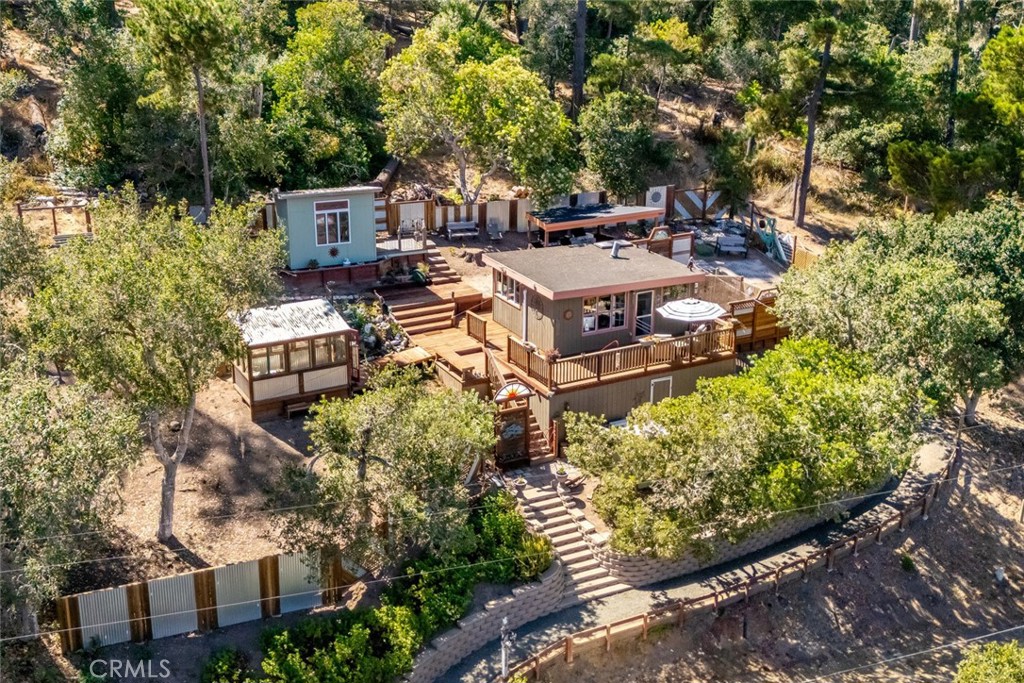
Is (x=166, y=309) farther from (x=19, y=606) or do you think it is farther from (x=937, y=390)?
(x=937, y=390)

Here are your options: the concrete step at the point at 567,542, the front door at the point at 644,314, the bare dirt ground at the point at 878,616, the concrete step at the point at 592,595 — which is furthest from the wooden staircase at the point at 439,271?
the bare dirt ground at the point at 878,616

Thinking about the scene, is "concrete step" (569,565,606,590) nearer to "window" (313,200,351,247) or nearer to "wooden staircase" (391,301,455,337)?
"wooden staircase" (391,301,455,337)

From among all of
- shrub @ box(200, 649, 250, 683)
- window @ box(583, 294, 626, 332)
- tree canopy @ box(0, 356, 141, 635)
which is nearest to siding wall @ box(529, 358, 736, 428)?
window @ box(583, 294, 626, 332)

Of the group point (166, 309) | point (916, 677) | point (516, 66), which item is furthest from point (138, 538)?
point (516, 66)

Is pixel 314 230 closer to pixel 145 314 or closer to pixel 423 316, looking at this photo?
pixel 423 316

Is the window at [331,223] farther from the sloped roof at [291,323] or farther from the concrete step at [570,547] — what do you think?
the concrete step at [570,547]

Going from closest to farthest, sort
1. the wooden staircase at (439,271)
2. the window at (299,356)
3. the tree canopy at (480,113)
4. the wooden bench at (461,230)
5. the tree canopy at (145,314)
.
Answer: the tree canopy at (145,314)
the window at (299,356)
the wooden staircase at (439,271)
the tree canopy at (480,113)
the wooden bench at (461,230)
